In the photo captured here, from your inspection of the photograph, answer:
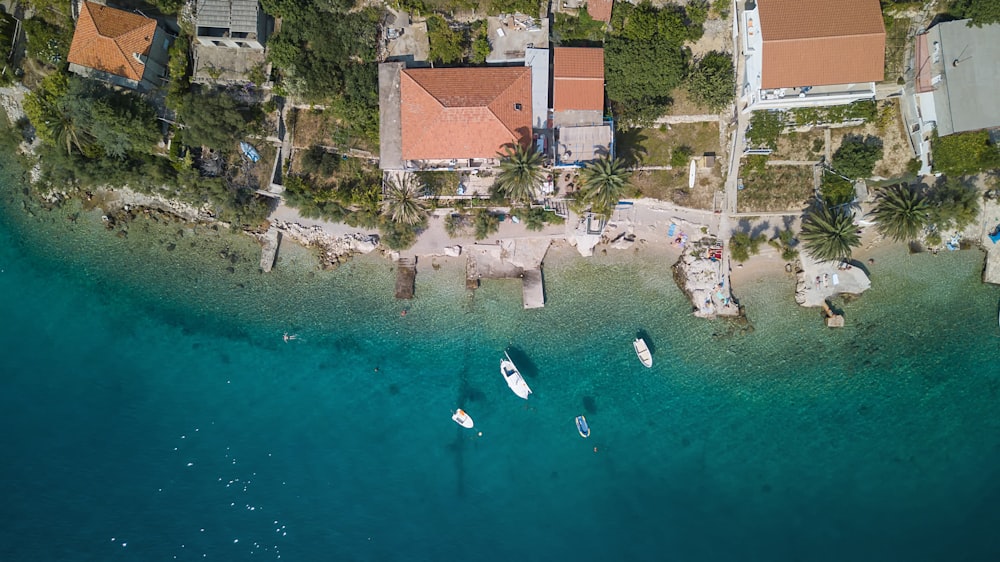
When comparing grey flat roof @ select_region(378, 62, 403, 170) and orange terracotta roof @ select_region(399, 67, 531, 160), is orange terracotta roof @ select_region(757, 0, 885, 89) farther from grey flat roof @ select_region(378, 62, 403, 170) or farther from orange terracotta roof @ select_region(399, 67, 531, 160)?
grey flat roof @ select_region(378, 62, 403, 170)

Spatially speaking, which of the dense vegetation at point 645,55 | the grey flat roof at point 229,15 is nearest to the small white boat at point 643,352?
the dense vegetation at point 645,55

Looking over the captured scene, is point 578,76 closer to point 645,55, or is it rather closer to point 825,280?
point 645,55

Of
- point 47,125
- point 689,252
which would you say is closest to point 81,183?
point 47,125

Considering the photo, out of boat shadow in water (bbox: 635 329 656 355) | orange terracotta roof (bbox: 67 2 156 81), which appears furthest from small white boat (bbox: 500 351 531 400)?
orange terracotta roof (bbox: 67 2 156 81)

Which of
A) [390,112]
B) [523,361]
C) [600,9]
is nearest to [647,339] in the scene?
[523,361]

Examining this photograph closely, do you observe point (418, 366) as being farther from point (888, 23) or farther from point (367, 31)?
point (888, 23)

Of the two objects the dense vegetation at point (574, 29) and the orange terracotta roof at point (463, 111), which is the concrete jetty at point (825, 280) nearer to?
the dense vegetation at point (574, 29)

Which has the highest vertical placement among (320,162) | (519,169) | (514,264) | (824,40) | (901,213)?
(824,40)
